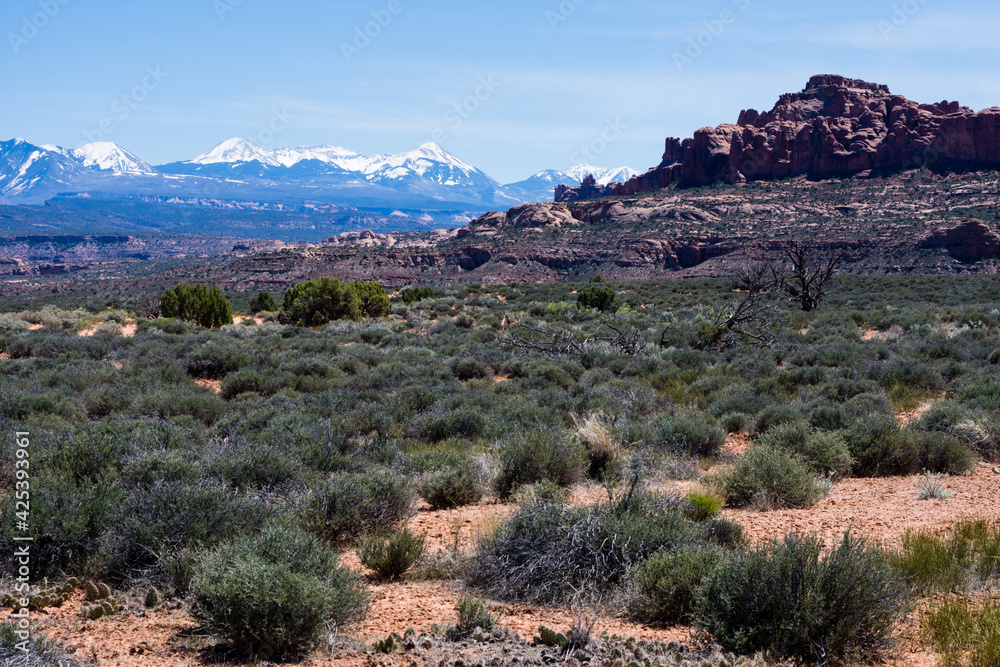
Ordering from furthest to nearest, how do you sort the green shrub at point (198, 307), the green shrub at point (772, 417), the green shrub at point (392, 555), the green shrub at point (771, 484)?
the green shrub at point (198, 307)
the green shrub at point (772, 417)
the green shrub at point (771, 484)
the green shrub at point (392, 555)

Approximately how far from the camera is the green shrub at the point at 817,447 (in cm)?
711

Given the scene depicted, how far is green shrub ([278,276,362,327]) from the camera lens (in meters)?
27.3

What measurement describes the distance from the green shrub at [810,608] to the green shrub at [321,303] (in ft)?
82.0

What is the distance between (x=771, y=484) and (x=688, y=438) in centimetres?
192

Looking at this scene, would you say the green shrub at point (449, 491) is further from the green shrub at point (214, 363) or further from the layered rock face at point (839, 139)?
the layered rock face at point (839, 139)

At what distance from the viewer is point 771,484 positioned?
244 inches

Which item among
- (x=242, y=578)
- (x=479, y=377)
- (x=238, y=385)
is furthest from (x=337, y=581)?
(x=479, y=377)

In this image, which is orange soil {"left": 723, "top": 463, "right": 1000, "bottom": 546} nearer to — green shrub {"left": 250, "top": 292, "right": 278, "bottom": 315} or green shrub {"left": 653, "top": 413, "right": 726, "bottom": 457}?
green shrub {"left": 653, "top": 413, "right": 726, "bottom": 457}

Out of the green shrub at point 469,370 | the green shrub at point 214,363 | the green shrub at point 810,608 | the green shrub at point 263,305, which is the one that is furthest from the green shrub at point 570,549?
the green shrub at point 263,305

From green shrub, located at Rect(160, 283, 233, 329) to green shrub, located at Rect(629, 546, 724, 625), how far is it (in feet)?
83.6

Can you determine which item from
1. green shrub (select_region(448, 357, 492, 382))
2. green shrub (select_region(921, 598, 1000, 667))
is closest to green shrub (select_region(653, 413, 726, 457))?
green shrub (select_region(921, 598, 1000, 667))

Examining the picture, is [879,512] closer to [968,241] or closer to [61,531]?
[61,531]

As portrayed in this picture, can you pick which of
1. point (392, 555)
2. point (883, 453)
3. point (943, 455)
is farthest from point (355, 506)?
point (943, 455)

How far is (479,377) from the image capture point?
13.9m
